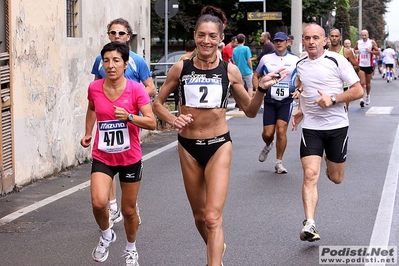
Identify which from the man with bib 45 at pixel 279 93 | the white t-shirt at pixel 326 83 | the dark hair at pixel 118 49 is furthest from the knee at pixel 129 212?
the man with bib 45 at pixel 279 93

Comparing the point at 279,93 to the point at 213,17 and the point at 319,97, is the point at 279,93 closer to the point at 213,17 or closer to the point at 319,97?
the point at 319,97

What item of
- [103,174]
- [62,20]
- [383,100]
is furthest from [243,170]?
[383,100]

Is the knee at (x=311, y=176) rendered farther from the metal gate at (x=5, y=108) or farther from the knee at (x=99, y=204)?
the metal gate at (x=5, y=108)

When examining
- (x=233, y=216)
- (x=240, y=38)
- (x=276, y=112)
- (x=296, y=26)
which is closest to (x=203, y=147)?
(x=233, y=216)

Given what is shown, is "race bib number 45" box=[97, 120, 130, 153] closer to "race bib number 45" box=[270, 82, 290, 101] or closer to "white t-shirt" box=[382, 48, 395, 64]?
"race bib number 45" box=[270, 82, 290, 101]

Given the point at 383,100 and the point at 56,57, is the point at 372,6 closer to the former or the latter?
the point at 383,100

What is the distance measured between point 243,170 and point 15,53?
11.6 feet

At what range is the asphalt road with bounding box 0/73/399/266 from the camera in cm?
688

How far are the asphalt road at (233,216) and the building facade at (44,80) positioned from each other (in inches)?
13.5

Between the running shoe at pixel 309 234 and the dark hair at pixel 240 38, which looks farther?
the dark hair at pixel 240 38

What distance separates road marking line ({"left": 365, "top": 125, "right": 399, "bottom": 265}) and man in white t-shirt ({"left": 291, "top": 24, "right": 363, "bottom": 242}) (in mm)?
657

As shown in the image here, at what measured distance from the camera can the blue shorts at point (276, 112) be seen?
36.7 ft

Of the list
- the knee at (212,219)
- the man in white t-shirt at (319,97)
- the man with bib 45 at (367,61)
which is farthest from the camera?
the man with bib 45 at (367,61)

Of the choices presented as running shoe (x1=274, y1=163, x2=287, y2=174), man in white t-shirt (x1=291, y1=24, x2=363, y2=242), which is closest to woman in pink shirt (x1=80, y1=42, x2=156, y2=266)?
man in white t-shirt (x1=291, y1=24, x2=363, y2=242)
